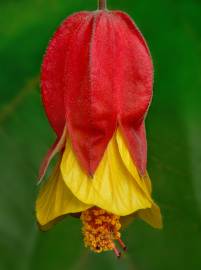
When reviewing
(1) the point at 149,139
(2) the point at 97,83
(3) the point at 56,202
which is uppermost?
(2) the point at 97,83

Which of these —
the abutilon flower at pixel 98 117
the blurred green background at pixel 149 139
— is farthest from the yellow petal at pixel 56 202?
the blurred green background at pixel 149 139

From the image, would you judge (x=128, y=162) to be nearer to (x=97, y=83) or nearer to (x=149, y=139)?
(x=97, y=83)

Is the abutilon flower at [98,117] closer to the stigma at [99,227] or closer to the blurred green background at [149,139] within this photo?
the stigma at [99,227]

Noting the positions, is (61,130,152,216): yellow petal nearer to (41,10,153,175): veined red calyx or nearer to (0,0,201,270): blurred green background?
(41,10,153,175): veined red calyx

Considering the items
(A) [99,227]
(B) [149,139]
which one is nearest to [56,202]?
(A) [99,227]

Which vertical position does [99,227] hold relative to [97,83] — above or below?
below

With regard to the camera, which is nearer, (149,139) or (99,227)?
(99,227)
